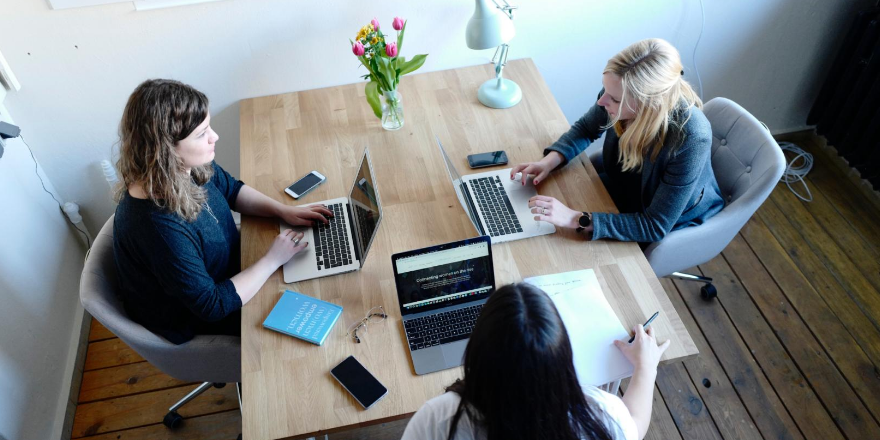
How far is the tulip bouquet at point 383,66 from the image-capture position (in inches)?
77.1

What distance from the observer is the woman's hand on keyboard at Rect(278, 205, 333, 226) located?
1.83 meters

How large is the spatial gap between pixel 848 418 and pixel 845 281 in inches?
25.7

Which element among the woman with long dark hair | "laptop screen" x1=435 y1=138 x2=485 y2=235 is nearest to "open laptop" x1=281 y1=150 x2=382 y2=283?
"laptop screen" x1=435 y1=138 x2=485 y2=235

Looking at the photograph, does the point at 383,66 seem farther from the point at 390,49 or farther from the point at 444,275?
the point at 444,275

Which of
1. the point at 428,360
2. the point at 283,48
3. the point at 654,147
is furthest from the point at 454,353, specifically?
the point at 283,48

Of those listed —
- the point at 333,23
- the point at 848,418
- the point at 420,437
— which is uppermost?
the point at 333,23

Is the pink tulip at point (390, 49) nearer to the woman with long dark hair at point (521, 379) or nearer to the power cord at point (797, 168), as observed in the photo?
the woman with long dark hair at point (521, 379)

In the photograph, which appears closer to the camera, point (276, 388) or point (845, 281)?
point (276, 388)

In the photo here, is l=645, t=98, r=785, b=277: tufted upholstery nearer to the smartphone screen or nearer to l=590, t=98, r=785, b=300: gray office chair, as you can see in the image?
l=590, t=98, r=785, b=300: gray office chair

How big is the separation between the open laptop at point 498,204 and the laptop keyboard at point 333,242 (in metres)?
0.37

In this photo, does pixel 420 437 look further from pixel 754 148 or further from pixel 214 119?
pixel 214 119

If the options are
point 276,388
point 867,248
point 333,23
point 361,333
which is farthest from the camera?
point 867,248

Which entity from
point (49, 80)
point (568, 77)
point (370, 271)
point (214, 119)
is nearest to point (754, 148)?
point (568, 77)

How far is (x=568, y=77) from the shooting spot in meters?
2.67
